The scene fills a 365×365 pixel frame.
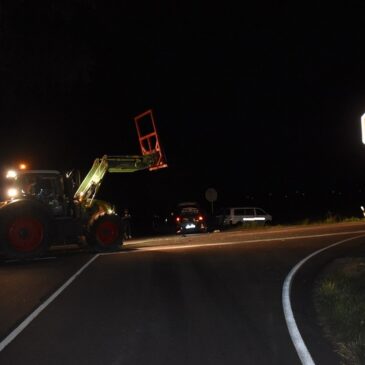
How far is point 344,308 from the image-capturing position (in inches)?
401

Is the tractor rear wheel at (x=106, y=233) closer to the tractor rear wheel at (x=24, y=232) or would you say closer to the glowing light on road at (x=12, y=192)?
the tractor rear wheel at (x=24, y=232)

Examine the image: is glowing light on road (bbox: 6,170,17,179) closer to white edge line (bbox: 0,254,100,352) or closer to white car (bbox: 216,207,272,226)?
white edge line (bbox: 0,254,100,352)

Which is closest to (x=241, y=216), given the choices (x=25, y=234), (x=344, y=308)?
(x=25, y=234)

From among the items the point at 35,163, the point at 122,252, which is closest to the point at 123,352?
the point at 122,252

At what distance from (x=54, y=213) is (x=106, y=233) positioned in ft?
5.97

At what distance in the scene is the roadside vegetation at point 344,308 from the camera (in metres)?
7.92

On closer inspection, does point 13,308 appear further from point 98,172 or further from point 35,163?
point 35,163

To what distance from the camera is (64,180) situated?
20016 millimetres

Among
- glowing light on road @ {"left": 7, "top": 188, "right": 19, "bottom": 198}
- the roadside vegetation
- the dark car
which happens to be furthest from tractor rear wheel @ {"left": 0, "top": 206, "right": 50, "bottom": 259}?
the dark car

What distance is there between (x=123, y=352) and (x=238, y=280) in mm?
5963

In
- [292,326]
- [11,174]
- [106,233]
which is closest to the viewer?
[292,326]

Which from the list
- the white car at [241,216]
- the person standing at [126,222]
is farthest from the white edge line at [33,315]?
the white car at [241,216]

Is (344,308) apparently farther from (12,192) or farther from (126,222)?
(126,222)

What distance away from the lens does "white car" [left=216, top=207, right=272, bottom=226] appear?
39.9 metres
